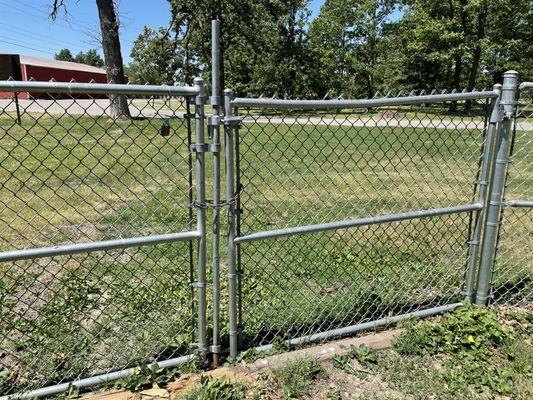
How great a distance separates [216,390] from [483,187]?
2.23 meters

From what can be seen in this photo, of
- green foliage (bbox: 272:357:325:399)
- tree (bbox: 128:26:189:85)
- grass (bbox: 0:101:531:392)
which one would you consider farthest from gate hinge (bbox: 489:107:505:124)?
tree (bbox: 128:26:189:85)

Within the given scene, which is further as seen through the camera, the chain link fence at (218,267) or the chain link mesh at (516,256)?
the chain link mesh at (516,256)

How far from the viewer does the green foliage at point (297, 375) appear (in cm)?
243

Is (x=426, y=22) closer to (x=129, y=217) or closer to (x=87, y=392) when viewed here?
(x=129, y=217)

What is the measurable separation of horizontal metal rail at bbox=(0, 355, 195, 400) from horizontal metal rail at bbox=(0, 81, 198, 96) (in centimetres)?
151

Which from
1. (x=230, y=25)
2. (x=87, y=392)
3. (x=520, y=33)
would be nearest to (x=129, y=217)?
(x=87, y=392)

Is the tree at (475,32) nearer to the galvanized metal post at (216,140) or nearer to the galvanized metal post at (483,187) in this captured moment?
the galvanized metal post at (483,187)

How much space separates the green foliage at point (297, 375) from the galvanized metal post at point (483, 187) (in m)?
1.41

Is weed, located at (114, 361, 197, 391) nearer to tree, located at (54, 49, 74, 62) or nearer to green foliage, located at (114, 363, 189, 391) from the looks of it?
green foliage, located at (114, 363, 189, 391)

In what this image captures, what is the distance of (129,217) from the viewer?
17.6 ft

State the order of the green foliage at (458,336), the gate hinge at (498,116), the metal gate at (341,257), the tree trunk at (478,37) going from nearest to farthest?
the metal gate at (341,257) < the green foliage at (458,336) < the gate hinge at (498,116) < the tree trunk at (478,37)

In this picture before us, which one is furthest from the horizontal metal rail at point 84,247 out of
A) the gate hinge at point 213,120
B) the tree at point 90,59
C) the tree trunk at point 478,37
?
the tree at point 90,59

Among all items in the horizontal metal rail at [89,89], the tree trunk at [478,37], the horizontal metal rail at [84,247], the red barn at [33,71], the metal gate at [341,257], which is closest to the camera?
the horizontal metal rail at [89,89]

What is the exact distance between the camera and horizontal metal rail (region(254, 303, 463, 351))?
286 centimetres
